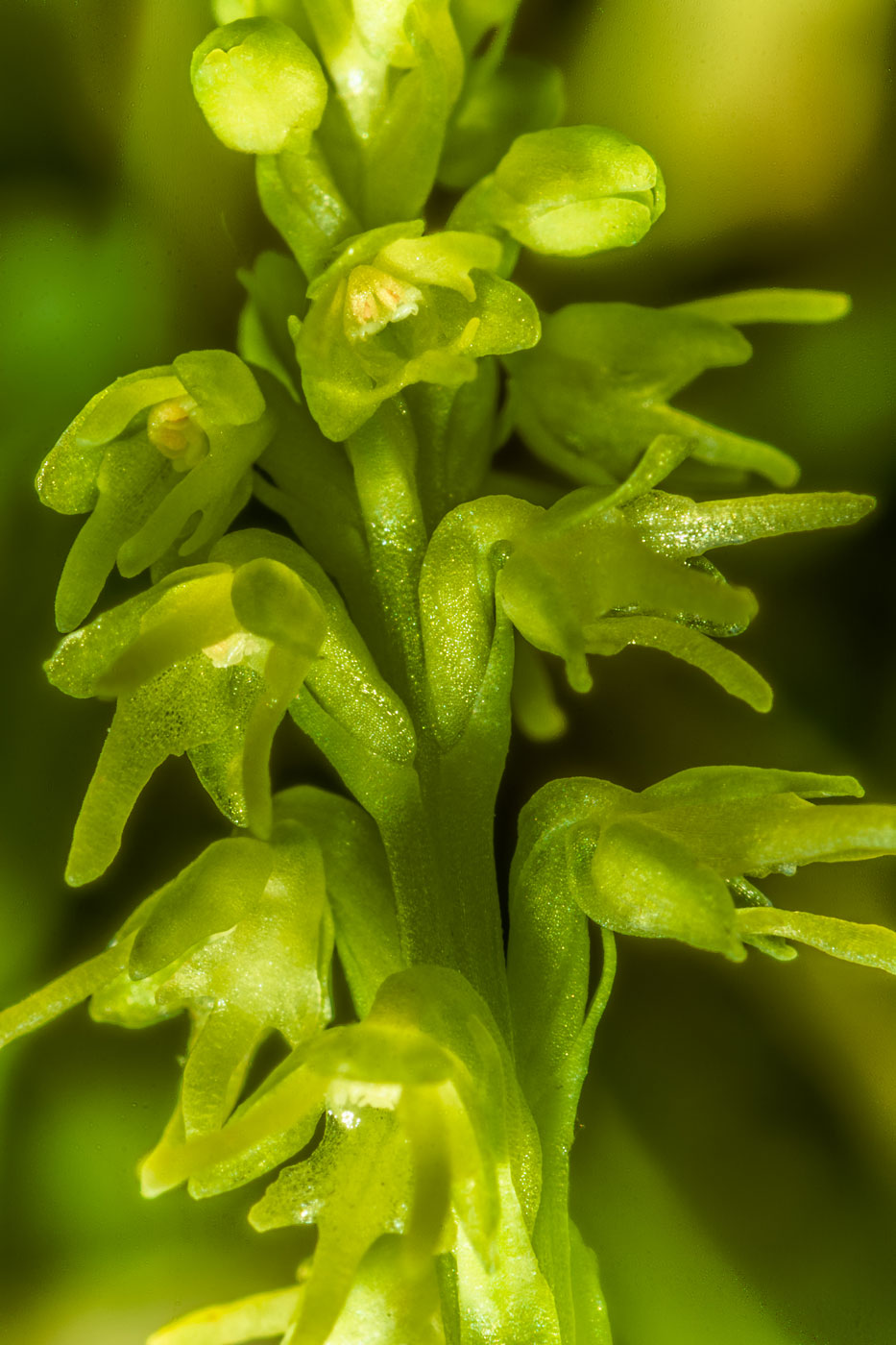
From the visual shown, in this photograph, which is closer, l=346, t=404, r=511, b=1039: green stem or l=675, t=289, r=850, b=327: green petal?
l=346, t=404, r=511, b=1039: green stem

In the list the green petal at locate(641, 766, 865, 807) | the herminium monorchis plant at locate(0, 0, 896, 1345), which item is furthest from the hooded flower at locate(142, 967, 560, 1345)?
the green petal at locate(641, 766, 865, 807)

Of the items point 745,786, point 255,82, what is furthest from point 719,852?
point 255,82

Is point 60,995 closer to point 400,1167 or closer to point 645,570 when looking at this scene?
point 400,1167

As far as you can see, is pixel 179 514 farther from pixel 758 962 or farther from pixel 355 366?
pixel 758 962

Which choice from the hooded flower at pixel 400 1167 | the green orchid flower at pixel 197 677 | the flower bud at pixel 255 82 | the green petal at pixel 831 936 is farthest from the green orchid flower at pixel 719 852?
the flower bud at pixel 255 82

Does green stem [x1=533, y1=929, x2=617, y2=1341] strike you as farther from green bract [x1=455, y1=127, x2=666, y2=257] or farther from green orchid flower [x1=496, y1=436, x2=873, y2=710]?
green bract [x1=455, y1=127, x2=666, y2=257]

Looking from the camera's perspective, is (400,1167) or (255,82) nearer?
(400,1167)

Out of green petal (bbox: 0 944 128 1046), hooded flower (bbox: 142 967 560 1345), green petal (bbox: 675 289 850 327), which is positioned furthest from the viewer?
green petal (bbox: 675 289 850 327)
